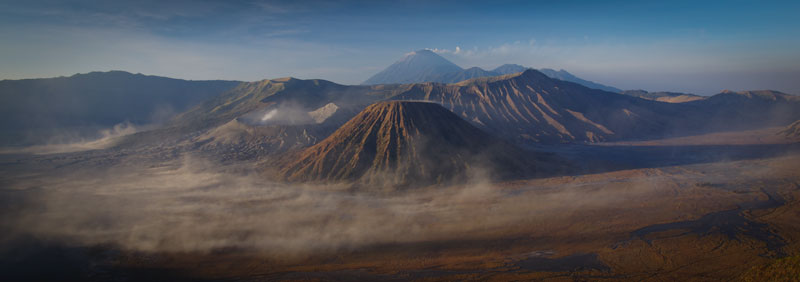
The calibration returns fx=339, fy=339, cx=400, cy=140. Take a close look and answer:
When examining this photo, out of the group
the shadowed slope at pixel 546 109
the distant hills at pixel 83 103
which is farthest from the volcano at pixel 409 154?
the distant hills at pixel 83 103

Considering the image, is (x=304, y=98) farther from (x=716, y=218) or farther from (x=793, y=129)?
(x=793, y=129)

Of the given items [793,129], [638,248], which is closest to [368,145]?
[638,248]

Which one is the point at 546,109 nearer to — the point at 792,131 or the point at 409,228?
the point at 792,131

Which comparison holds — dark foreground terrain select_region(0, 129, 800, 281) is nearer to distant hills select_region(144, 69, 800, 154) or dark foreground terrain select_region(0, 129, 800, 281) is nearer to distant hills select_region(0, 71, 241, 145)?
distant hills select_region(144, 69, 800, 154)

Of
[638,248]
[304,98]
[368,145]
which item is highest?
[304,98]

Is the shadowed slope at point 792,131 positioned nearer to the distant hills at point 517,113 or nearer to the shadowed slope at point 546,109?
the distant hills at point 517,113

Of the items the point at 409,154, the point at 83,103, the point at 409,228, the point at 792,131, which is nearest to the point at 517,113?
the point at 409,154
